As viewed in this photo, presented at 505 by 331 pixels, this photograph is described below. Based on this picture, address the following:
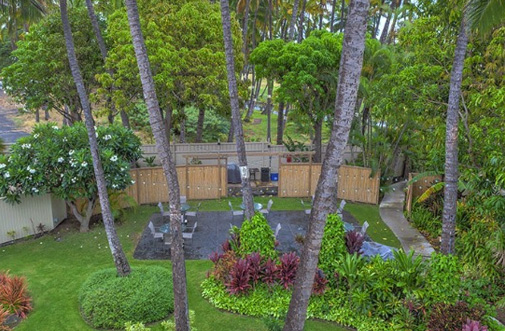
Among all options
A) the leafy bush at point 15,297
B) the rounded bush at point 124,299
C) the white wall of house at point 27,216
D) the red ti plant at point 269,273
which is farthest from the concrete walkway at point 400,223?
the white wall of house at point 27,216

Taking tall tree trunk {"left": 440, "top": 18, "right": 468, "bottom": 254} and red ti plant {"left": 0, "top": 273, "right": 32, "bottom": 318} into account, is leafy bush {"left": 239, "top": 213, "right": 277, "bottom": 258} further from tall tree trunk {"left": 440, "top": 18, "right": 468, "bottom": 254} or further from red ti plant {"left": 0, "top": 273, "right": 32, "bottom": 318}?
red ti plant {"left": 0, "top": 273, "right": 32, "bottom": 318}

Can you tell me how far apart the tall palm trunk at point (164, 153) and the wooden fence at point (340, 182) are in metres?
11.4

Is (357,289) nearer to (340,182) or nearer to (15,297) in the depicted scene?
(15,297)

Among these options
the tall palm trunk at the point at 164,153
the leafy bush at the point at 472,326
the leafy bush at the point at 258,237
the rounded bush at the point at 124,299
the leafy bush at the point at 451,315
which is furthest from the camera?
the leafy bush at the point at 258,237

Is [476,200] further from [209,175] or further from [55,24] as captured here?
[55,24]

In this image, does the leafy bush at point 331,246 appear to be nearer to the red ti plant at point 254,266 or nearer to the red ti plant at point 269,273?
the red ti plant at point 269,273

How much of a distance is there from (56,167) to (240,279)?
7247 millimetres

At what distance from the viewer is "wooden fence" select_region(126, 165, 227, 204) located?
17.1m

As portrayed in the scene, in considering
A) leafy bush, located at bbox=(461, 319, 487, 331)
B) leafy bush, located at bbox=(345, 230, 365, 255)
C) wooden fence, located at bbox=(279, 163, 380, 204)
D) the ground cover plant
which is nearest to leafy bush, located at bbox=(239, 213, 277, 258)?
the ground cover plant

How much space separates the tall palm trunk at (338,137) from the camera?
214 inches

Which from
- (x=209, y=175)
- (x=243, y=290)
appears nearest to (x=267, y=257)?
(x=243, y=290)

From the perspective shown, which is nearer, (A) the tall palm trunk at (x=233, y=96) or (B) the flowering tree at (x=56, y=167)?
(A) the tall palm trunk at (x=233, y=96)

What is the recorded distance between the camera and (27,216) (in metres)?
13.8

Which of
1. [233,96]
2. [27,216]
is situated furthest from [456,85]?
[27,216]
